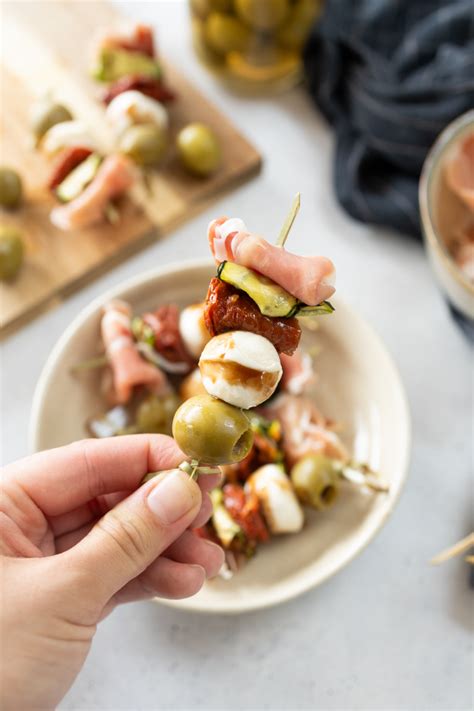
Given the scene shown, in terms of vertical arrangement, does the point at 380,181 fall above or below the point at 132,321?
below

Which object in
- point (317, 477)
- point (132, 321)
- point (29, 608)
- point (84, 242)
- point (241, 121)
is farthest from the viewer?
point (241, 121)

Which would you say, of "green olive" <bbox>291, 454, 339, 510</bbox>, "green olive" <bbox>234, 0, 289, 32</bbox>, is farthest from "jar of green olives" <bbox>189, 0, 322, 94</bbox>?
"green olive" <bbox>291, 454, 339, 510</bbox>

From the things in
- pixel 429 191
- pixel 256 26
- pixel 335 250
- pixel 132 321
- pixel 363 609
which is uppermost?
pixel 256 26

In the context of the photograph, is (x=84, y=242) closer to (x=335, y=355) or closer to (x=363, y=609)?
(x=335, y=355)

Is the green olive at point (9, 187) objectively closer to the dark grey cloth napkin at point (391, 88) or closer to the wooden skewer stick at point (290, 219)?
the dark grey cloth napkin at point (391, 88)

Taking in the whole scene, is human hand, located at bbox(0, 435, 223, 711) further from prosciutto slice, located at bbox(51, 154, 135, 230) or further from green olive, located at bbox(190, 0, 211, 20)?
green olive, located at bbox(190, 0, 211, 20)

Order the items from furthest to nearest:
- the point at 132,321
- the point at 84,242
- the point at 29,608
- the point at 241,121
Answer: the point at 241,121 → the point at 84,242 → the point at 132,321 → the point at 29,608

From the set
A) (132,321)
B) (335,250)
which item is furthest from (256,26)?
(132,321)
